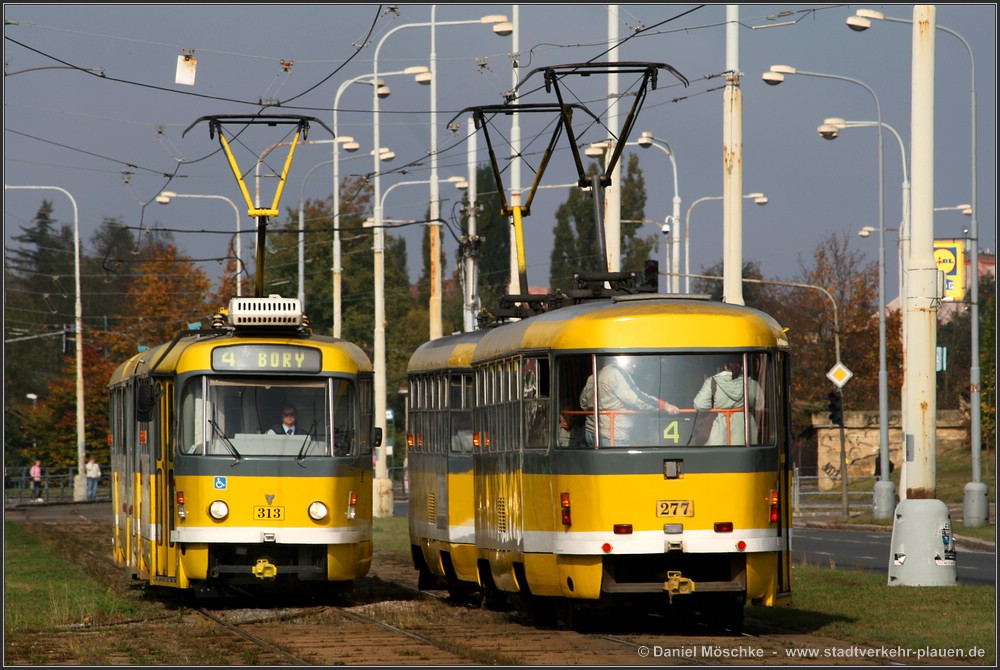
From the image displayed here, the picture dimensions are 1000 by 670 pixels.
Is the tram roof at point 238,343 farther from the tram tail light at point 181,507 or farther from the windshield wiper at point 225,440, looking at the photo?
the tram tail light at point 181,507

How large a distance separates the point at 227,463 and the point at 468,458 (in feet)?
8.44

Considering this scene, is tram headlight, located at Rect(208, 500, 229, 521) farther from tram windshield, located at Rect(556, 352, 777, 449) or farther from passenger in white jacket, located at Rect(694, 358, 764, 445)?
passenger in white jacket, located at Rect(694, 358, 764, 445)

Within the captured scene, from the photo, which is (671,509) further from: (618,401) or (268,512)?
(268,512)

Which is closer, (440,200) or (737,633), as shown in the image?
(737,633)

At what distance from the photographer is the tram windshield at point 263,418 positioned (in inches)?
794

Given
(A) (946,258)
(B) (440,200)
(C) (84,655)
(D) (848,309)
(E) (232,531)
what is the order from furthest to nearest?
(D) (848,309)
(B) (440,200)
(A) (946,258)
(E) (232,531)
(C) (84,655)

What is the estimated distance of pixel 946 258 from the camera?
120 feet

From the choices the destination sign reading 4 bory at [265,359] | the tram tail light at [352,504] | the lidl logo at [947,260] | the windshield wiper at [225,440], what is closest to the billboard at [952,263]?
the lidl logo at [947,260]

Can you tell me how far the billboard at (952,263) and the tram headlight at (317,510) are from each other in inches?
755

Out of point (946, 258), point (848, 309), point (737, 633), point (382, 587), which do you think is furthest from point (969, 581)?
point (848, 309)

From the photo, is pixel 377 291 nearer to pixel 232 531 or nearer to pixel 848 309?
pixel 232 531

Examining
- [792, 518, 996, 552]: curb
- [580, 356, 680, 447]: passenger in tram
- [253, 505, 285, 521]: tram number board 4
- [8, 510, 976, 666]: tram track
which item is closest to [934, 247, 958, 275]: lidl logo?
[792, 518, 996, 552]: curb

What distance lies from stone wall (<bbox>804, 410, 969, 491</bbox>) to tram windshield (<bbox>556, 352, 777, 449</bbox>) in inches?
2154

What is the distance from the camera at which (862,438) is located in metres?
71.7
